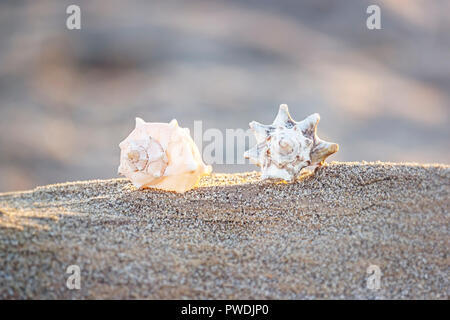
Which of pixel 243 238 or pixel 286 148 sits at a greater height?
pixel 286 148

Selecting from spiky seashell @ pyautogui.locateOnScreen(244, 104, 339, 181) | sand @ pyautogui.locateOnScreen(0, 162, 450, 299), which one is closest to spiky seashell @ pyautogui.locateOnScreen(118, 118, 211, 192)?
sand @ pyautogui.locateOnScreen(0, 162, 450, 299)

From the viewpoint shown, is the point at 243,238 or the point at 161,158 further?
the point at 161,158

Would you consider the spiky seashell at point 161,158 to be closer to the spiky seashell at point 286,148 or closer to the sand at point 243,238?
the sand at point 243,238

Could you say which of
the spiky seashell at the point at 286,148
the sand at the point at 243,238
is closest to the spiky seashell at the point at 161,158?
the sand at the point at 243,238
